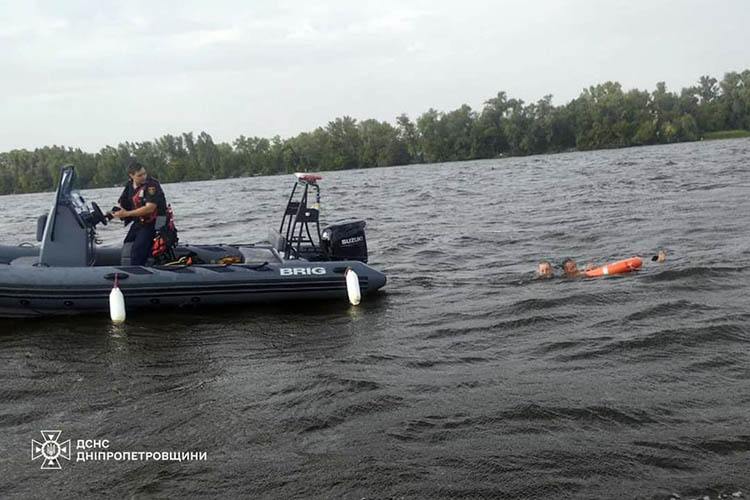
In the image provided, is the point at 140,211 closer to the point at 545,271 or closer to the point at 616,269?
the point at 545,271

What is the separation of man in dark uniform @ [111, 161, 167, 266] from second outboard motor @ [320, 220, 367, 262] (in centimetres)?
209

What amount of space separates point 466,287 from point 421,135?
7328cm

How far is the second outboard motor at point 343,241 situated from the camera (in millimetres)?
8766

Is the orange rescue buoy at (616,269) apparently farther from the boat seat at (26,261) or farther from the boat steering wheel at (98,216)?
the boat seat at (26,261)

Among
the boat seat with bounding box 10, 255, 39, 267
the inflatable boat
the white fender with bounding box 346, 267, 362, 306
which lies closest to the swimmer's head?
the inflatable boat

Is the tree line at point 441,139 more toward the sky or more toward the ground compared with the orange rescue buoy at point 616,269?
more toward the sky

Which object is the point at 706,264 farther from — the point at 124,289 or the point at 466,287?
the point at 124,289

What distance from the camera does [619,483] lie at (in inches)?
145

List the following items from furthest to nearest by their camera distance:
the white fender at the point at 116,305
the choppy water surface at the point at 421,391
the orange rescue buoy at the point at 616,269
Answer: the orange rescue buoy at the point at 616,269
the white fender at the point at 116,305
the choppy water surface at the point at 421,391

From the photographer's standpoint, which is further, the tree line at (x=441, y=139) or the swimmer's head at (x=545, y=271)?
the tree line at (x=441, y=139)

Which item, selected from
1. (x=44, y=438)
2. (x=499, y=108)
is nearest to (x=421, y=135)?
→ (x=499, y=108)

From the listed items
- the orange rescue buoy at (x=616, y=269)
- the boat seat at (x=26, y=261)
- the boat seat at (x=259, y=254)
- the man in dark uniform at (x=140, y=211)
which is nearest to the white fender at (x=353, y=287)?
the boat seat at (x=259, y=254)

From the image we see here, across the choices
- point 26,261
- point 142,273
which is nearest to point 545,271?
point 142,273

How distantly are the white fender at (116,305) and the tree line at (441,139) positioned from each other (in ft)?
217
